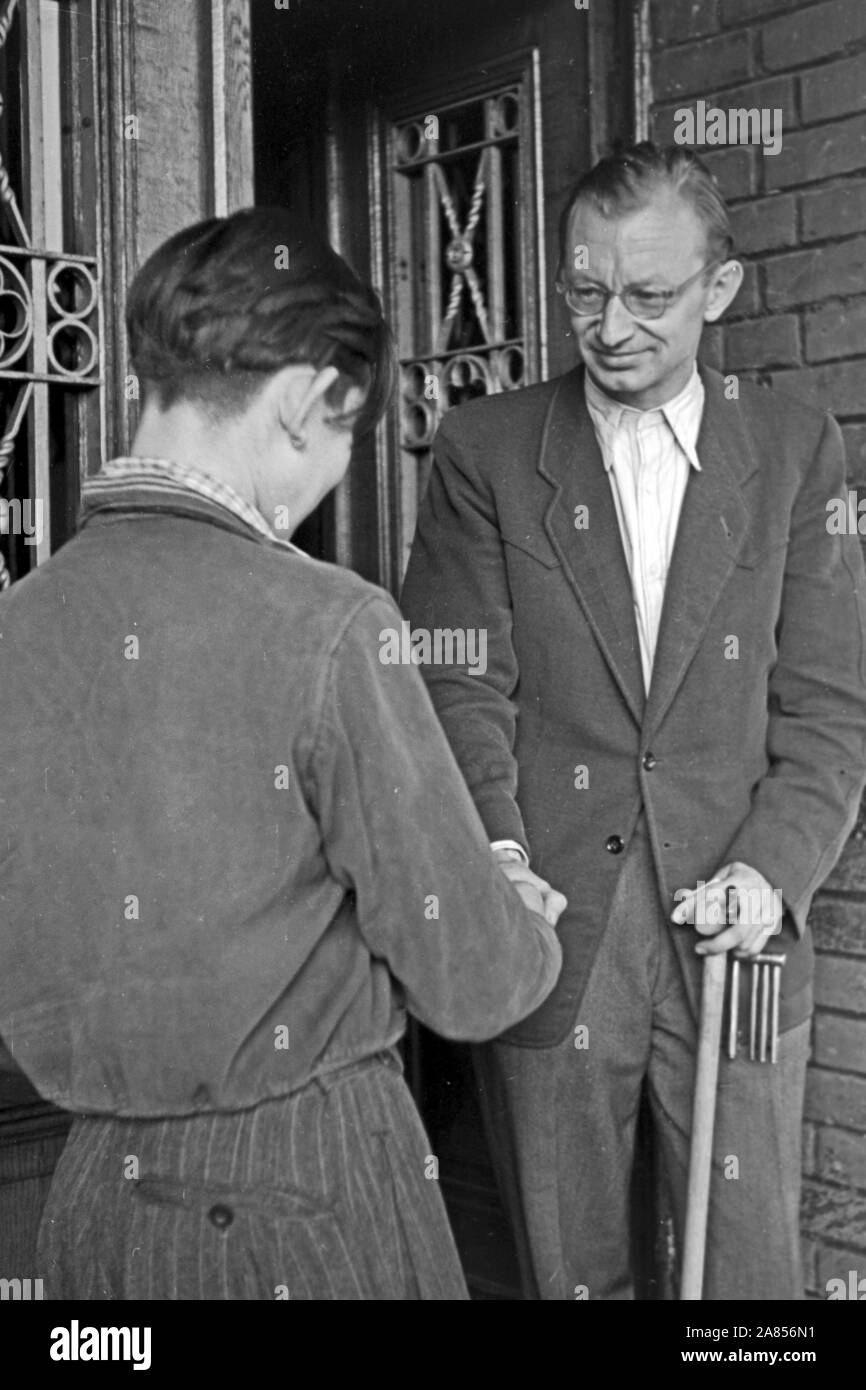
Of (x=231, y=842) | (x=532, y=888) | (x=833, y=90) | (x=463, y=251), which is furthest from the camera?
(x=463, y=251)

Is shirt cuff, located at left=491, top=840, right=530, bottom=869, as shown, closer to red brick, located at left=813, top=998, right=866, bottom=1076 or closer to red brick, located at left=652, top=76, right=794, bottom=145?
red brick, located at left=813, top=998, right=866, bottom=1076

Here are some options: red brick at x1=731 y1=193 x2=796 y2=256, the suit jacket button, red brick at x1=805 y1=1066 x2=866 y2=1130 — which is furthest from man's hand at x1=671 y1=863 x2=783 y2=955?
red brick at x1=731 y1=193 x2=796 y2=256

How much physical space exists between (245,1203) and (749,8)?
6.99 feet

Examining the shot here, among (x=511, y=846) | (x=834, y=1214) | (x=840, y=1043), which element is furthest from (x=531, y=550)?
(x=834, y=1214)

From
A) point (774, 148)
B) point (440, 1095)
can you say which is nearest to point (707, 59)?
point (774, 148)

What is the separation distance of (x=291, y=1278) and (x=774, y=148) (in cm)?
200

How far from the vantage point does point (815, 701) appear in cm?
222

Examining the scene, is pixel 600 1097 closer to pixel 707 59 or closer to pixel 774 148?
pixel 774 148

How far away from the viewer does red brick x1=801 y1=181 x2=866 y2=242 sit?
2.47 metres

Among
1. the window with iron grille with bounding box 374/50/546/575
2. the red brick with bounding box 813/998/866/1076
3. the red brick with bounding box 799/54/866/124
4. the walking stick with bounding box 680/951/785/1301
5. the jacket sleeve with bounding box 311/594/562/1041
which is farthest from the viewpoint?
the window with iron grille with bounding box 374/50/546/575

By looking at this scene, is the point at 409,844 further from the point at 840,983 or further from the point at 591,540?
the point at 840,983

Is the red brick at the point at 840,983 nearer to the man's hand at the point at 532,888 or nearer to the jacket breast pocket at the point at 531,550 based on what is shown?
the man's hand at the point at 532,888

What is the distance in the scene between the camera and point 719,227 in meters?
2.21

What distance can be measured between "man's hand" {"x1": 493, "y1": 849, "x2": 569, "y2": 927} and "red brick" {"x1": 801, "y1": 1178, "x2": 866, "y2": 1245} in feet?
2.87
